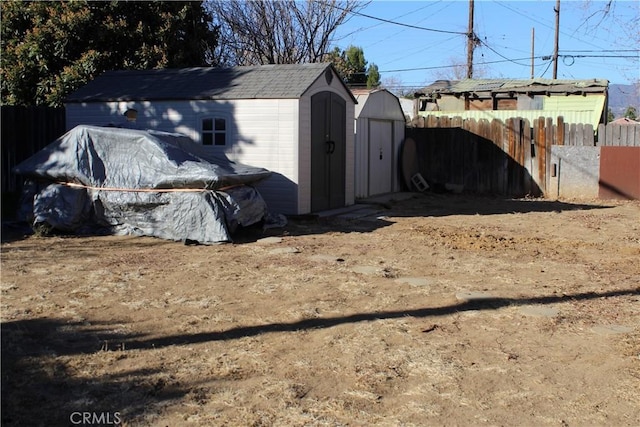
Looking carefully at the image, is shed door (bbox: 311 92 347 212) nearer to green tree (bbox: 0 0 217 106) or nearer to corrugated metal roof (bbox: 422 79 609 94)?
green tree (bbox: 0 0 217 106)

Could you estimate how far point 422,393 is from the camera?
453 centimetres

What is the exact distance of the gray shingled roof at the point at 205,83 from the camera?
504 inches

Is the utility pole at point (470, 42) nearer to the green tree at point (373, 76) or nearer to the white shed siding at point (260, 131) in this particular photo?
the green tree at point (373, 76)

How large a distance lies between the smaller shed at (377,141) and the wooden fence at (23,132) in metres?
6.70

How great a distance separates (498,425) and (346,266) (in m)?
4.61

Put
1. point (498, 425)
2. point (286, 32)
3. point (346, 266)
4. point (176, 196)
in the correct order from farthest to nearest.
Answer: point (286, 32) → point (176, 196) → point (346, 266) → point (498, 425)

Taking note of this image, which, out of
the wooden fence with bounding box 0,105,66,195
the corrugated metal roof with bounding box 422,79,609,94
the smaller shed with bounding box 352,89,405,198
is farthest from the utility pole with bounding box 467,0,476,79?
the wooden fence with bounding box 0,105,66,195

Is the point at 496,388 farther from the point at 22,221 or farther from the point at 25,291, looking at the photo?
the point at 22,221

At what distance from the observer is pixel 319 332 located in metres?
5.82

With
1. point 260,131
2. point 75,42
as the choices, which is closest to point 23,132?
point 75,42

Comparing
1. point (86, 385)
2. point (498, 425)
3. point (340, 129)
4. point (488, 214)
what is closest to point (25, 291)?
point (86, 385)

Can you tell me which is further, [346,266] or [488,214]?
[488,214]

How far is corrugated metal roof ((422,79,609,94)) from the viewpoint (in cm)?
2331

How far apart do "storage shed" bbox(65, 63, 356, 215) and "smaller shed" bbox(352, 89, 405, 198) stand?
56.5 inches
